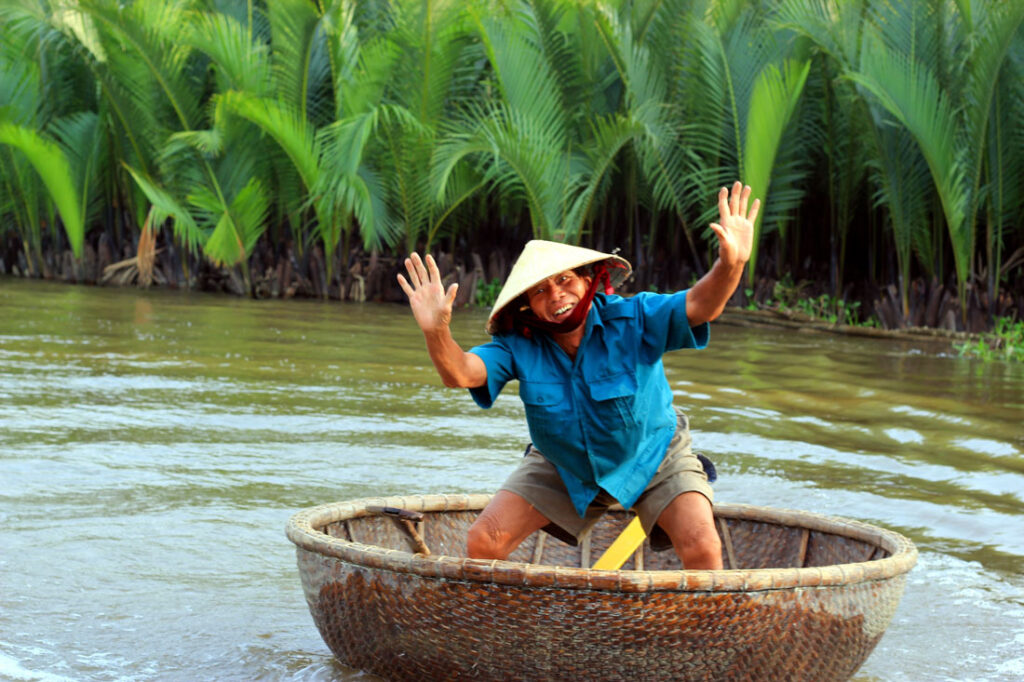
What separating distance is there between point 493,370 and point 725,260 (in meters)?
0.59

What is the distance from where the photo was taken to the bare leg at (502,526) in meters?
3.00

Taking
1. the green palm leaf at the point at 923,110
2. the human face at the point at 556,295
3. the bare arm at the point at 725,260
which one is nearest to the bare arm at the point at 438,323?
the human face at the point at 556,295

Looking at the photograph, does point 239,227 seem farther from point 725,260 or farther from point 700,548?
point 725,260

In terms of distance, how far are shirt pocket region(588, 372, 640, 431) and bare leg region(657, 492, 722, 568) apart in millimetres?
227

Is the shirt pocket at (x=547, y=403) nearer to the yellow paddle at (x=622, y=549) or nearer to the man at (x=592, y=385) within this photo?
the man at (x=592, y=385)

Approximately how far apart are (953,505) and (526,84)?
7.46 metres

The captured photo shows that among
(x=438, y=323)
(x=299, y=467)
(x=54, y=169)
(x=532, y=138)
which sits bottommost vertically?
(x=299, y=467)

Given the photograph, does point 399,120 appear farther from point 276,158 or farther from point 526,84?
point 276,158

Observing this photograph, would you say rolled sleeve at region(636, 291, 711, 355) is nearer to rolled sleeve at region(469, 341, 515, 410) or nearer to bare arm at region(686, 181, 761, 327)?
bare arm at region(686, 181, 761, 327)

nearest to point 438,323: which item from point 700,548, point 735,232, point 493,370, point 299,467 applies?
point 493,370

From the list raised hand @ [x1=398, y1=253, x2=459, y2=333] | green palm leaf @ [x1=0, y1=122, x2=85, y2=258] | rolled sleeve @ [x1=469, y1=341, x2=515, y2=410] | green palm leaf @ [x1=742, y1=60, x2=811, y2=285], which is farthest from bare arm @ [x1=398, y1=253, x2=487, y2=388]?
green palm leaf @ [x1=0, y1=122, x2=85, y2=258]

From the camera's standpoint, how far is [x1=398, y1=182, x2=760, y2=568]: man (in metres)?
2.86

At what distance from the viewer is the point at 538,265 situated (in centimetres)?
287

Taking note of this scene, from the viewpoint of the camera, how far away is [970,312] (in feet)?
32.5
